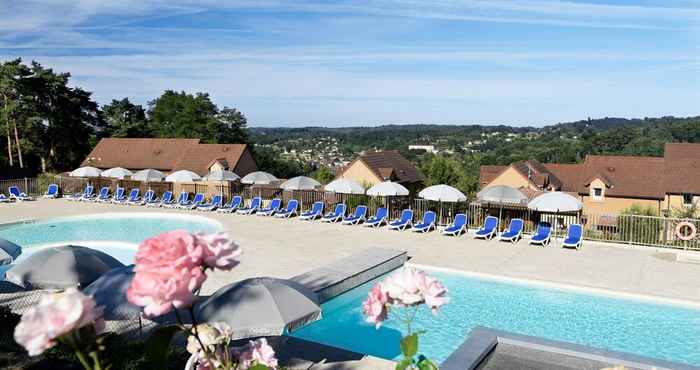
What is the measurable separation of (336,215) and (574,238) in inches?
288

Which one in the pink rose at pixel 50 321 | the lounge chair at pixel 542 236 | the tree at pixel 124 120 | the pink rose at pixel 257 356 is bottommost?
the lounge chair at pixel 542 236

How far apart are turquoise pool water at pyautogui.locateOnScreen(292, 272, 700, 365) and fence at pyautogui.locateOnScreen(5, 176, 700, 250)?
5.19 meters

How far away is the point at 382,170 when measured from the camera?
37.8m

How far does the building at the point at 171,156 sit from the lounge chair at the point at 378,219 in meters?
16.9

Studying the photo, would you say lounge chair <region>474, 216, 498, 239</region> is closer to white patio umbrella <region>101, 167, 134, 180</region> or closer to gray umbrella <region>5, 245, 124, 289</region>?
gray umbrella <region>5, 245, 124, 289</region>

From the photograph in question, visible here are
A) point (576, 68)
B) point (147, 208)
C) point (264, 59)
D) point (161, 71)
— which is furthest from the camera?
point (576, 68)

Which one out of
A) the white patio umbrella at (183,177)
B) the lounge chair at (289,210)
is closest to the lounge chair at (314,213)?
the lounge chair at (289,210)

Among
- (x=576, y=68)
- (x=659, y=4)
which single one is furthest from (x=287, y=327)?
(x=576, y=68)

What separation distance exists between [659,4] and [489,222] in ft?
65.7

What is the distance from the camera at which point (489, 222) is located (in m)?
16.3

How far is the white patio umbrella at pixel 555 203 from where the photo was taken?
48.9 feet

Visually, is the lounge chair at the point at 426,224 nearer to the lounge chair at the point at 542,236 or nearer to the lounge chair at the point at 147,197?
the lounge chair at the point at 542,236

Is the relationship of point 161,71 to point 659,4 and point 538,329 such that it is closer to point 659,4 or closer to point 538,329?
point 659,4

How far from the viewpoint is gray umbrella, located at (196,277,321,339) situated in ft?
20.5
